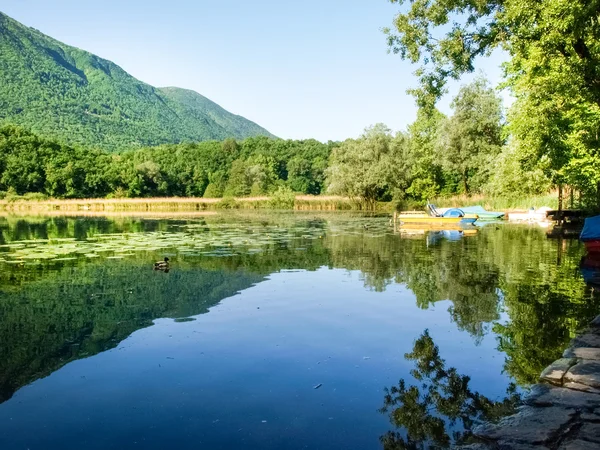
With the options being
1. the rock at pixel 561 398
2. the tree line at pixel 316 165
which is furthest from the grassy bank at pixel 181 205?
the rock at pixel 561 398

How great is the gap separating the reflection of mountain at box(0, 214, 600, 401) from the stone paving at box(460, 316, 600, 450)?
60 cm

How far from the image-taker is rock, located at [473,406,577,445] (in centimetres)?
399

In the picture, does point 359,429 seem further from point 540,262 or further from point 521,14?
point 540,262

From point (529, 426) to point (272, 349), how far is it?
12.4ft

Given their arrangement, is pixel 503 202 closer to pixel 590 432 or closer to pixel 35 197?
pixel 590 432

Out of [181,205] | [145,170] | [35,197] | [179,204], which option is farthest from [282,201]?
[35,197]

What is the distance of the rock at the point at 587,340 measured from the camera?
638 cm

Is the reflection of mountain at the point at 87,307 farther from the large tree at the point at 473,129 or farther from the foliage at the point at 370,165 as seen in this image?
the foliage at the point at 370,165

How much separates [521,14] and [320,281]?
8366 mm

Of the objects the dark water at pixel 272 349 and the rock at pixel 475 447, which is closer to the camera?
the rock at pixel 475 447

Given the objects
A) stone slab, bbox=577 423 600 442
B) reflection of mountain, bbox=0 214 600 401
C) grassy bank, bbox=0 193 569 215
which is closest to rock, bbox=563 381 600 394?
reflection of mountain, bbox=0 214 600 401

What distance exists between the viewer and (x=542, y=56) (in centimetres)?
1316

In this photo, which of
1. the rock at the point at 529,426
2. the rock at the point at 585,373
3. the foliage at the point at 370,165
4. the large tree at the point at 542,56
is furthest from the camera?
the foliage at the point at 370,165

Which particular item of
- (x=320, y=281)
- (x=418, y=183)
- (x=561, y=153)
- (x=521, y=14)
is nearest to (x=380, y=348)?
(x=320, y=281)
